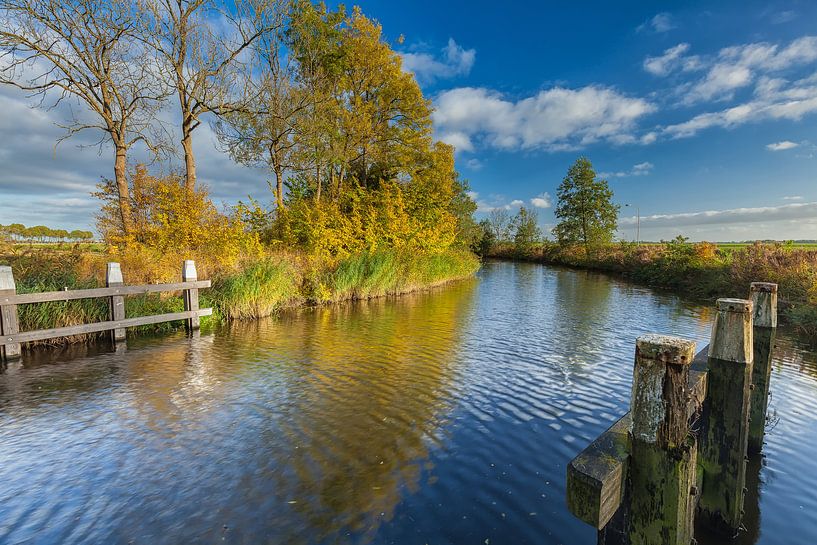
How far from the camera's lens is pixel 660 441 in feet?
6.11

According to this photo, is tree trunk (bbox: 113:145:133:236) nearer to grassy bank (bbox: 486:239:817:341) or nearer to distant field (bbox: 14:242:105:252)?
distant field (bbox: 14:242:105:252)

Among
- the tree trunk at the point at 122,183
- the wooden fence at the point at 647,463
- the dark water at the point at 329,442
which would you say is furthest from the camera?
the tree trunk at the point at 122,183

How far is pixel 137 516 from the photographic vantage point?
319cm

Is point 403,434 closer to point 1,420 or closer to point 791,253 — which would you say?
point 1,420

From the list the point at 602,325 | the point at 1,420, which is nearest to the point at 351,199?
the point at 602,325

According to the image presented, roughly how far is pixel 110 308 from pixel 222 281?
3.52m

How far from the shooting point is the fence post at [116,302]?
8602 millimetres

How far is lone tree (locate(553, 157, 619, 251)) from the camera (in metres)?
43.7

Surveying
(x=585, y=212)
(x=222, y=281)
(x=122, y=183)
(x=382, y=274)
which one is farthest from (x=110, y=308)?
(x=585, y=212)

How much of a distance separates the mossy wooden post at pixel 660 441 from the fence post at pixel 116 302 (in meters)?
10.0

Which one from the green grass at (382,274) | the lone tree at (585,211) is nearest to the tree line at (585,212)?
the lone tree at (585,211)

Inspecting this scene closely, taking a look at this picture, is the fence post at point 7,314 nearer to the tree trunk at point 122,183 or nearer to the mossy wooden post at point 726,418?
the tree trunk at point 122,183

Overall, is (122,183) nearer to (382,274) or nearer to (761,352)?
(382,274)

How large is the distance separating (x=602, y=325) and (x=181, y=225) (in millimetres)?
12960
